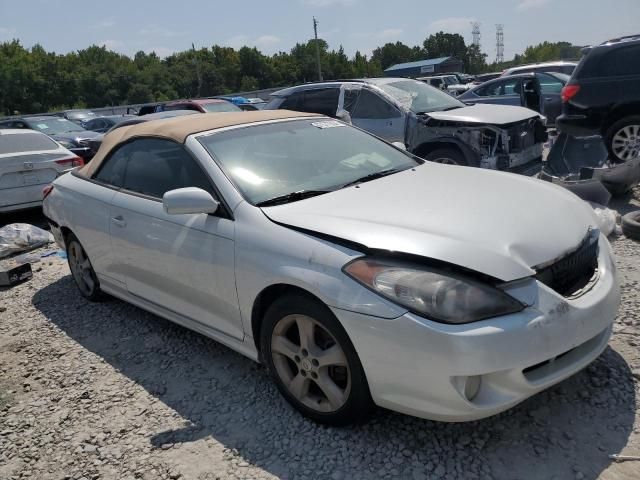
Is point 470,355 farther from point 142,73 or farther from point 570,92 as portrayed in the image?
point 142,73

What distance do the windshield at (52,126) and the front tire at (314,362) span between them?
552 inches

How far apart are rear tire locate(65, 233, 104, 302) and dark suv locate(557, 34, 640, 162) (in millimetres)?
6000

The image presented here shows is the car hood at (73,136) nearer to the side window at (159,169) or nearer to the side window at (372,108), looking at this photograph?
the side window at (372,108)

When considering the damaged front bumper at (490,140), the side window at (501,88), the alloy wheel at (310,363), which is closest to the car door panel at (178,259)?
the alloy wheel at (310,363)

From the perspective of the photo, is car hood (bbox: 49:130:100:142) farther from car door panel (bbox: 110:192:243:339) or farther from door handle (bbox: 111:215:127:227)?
car door panel (bbox: 110:192:243:339)

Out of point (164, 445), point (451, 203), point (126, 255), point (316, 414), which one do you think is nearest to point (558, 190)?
point (451, 203)

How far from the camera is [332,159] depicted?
3.50 metres

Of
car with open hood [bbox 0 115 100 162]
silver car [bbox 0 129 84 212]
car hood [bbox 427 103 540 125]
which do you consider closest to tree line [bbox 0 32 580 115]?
car with open hood [bbox 0 115 100 162]

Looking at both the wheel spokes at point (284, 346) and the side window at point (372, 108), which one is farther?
the side window at point (372, 108)

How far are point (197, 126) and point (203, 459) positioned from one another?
6.85 feet

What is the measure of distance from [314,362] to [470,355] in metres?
0.82

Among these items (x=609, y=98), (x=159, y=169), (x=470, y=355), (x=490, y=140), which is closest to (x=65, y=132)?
(x=490, y=140)

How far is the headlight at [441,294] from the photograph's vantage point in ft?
7.11

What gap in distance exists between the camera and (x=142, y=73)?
6569cm
